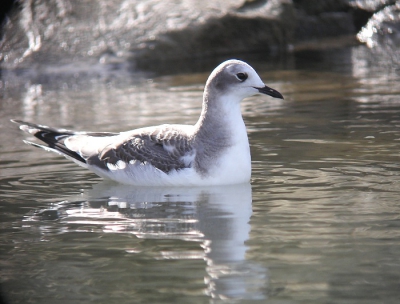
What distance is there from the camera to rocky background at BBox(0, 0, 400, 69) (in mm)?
17781

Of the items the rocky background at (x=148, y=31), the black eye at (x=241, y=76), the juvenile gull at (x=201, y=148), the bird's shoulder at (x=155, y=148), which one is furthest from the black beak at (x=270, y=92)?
the rocky background at (x=148, y=31)

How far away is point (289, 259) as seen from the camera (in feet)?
19.1

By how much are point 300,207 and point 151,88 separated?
7830 millimetres

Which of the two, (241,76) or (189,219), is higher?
(241,76)

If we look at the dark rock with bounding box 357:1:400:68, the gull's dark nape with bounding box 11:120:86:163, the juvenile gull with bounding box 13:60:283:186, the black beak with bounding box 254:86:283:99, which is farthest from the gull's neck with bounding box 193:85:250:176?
the dark rock with bounding box 357:1:400:68

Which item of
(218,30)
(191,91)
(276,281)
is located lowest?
(276,281)

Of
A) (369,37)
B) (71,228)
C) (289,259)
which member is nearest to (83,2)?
(369,37)

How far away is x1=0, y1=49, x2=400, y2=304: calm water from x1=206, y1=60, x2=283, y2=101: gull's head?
86cm

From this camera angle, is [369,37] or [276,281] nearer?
[276,281]

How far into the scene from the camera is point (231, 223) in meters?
6.84

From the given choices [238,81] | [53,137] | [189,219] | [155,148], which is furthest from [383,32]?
[189,219]

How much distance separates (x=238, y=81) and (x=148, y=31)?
33.8 feet

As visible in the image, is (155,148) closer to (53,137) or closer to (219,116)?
(219,116)

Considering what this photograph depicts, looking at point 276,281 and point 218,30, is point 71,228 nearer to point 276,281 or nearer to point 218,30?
point 276,281
